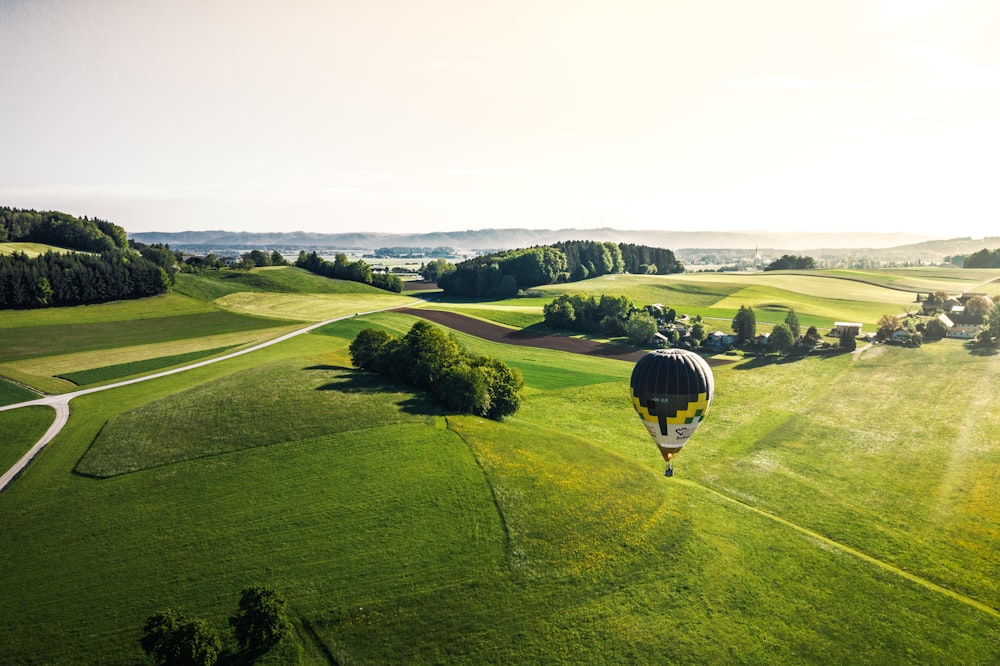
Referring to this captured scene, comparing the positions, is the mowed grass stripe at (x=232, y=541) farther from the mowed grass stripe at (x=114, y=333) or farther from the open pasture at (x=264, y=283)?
the open pasture at (x=264, y=283)

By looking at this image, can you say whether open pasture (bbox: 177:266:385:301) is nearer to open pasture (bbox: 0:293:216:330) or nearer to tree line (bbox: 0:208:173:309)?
tree line (bbox: 0:208:173:309)

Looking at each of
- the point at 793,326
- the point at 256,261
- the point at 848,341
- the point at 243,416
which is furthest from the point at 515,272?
the point at 243,416

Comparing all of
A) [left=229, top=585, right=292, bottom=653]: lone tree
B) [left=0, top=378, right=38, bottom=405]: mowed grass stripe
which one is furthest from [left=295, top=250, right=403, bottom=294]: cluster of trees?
[left=229, top=585, right=292, bottom=653]: lone tree

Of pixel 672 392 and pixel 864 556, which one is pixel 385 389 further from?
pixel 864 556

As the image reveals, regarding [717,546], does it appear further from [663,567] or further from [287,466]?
[287,466]

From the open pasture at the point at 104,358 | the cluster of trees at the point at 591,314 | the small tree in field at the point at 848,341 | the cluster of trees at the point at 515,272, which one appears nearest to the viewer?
the open pasture at the point at 104,358

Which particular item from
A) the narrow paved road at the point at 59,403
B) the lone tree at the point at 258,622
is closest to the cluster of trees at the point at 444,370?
the narrow paved road at the point at 59,403
